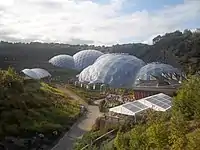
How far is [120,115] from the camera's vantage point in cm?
2561

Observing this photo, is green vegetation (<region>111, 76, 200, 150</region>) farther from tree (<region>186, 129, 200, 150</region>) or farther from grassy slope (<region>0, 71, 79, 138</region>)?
grassy slope (<region>0, 71, 79, 138</region>)

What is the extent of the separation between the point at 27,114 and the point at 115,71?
2853 cm

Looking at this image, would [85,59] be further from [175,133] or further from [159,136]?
[175,133]

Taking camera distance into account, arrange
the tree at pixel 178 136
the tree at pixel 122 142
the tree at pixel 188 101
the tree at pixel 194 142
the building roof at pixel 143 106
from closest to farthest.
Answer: the tree at pixel 194 142 → the tree at pixel 178 136 → the tree at pixel 122 142 → the tree at pixel 188 101 → the building roof at pixel 143 106

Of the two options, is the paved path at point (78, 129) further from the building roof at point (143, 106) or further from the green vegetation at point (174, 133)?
the green vegetation at point (174, 133)

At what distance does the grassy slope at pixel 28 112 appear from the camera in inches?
926

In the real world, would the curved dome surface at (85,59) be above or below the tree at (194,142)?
below

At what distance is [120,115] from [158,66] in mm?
28933

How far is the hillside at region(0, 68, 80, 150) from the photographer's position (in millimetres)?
22969

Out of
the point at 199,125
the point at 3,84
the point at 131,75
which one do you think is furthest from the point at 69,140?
the point at 131,75

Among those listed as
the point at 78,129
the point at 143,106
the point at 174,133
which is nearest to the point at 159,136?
the point at 174,133

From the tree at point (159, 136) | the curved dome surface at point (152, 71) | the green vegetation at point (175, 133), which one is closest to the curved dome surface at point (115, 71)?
the curved dome surface at point (152, 71)

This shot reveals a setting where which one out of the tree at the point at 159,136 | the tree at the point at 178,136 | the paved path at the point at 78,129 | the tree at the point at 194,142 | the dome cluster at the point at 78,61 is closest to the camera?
the tree at the point at 194,142

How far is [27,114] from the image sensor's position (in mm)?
26141
